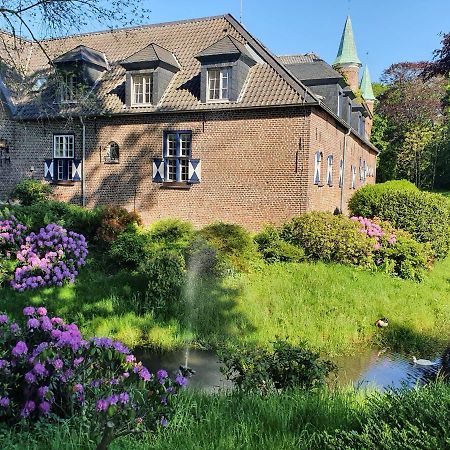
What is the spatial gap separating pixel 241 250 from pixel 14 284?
501 cm

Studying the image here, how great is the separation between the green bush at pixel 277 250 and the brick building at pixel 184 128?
111 inches

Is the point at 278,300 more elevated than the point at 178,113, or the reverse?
the point at 178,113

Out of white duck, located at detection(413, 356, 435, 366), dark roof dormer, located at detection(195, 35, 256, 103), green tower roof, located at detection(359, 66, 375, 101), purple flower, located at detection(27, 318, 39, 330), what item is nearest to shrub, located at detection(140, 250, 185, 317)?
white duck, located at detection(413, 356, 435, 366)

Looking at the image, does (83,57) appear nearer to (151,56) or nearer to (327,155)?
(151,56)

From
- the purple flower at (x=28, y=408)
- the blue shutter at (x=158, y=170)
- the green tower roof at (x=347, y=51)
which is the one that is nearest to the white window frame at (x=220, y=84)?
the blue shutter at (x=158, y=170)

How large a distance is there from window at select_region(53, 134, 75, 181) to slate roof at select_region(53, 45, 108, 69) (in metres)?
2.82

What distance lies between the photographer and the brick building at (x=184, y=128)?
15109mm

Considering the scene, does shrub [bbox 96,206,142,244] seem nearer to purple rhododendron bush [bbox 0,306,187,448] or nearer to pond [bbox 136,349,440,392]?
pond [bbox 136,349,440,392]

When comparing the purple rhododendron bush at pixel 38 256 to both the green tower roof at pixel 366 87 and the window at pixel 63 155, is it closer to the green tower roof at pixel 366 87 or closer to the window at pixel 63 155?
the window at pixel 63 155

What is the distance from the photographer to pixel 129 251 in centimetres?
1143

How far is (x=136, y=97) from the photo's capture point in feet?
56.5

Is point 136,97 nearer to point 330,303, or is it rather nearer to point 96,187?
point 96,187

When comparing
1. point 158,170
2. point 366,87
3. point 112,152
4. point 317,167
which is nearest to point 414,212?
point 317,167

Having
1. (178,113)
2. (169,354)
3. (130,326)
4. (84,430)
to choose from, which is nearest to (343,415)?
(84,430)
